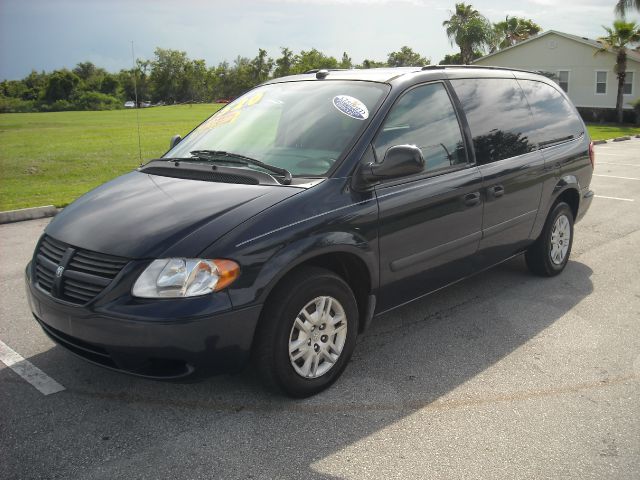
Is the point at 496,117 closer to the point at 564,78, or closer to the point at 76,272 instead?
the point at 76,272

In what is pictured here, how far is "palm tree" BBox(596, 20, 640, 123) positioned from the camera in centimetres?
3347

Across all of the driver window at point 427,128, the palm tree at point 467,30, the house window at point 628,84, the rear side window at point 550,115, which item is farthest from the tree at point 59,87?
the driver window at point 427,128

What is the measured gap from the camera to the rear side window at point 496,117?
4590 millimetres

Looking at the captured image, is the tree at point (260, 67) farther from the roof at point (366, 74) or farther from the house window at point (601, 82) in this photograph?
the roof at point (366, 74)

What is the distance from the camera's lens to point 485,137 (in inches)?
184

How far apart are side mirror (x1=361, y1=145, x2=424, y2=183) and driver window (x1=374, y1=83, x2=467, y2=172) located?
0.62 feet

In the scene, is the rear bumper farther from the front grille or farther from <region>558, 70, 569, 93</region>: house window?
<region>558, 70, 569, 93</region>: house window

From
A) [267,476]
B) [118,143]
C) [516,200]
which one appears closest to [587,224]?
[516,200]

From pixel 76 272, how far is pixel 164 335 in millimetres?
628

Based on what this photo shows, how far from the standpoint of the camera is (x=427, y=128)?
165 inches

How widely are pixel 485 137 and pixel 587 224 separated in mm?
4208

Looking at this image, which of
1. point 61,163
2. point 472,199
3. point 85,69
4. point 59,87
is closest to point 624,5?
point 61,163

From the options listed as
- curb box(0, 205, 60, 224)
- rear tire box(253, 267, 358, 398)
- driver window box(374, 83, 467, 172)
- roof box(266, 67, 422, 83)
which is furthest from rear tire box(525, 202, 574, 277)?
curb box(0, 205, 60, 224)

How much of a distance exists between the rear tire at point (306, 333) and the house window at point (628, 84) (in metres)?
37.5
